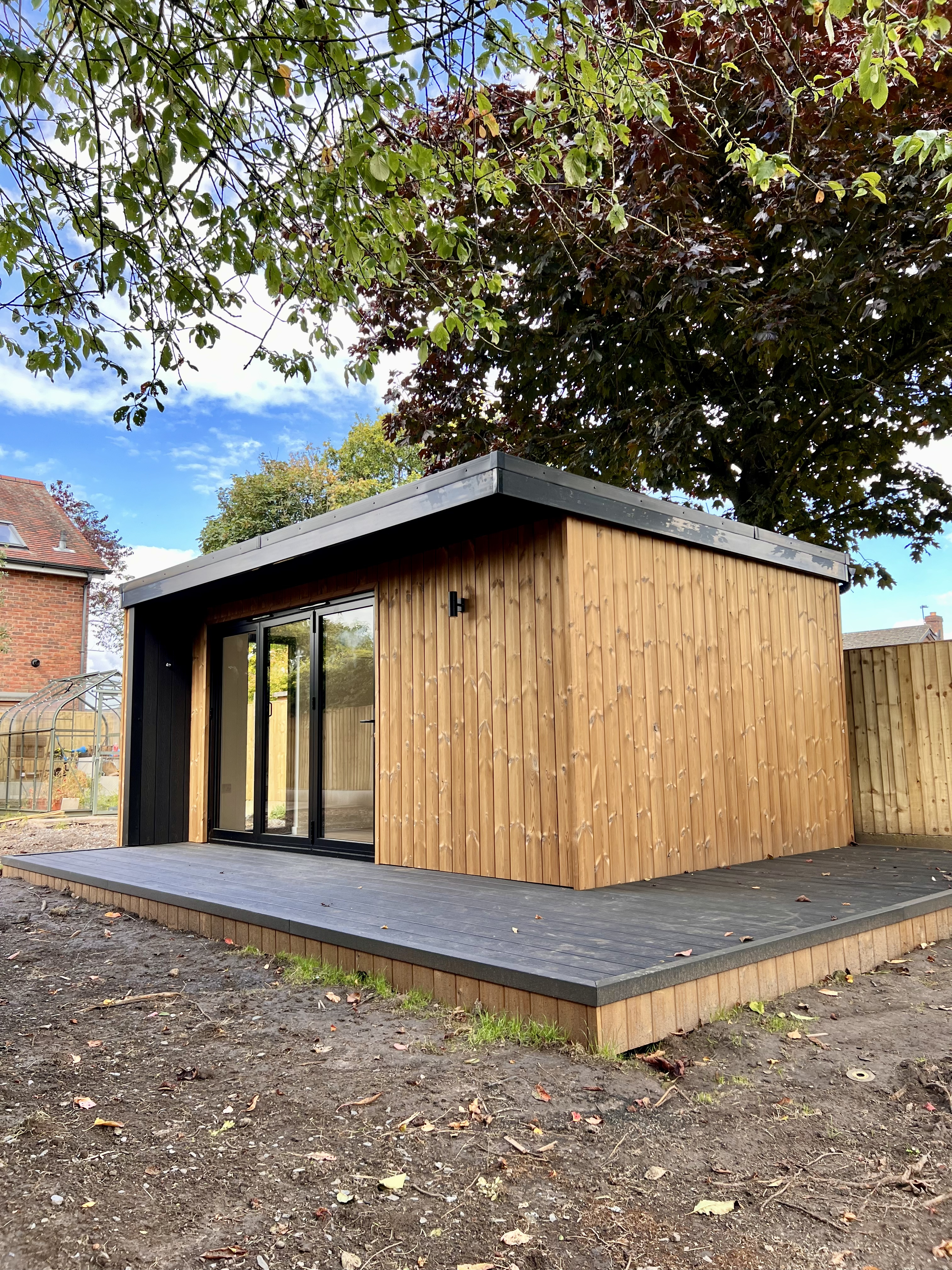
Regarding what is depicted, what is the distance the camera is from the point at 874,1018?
312 cm

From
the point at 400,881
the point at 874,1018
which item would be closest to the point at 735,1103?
the point at 874,1018

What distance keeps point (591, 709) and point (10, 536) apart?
54.5ft

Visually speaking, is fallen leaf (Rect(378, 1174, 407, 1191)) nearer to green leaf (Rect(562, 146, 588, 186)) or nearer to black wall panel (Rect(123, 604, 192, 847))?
green leaf (Rect(562, 146, 588, 186))

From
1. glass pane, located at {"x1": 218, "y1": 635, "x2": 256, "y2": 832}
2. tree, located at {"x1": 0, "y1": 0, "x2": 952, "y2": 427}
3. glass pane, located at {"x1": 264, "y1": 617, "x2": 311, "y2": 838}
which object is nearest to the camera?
tree, located at {"x1": 0, "y1": 0, "x2": 952, "y2": 427}

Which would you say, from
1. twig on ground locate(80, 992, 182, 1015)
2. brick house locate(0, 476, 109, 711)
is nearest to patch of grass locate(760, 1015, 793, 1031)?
twig on ground locate(80, 992, 182, 1015)

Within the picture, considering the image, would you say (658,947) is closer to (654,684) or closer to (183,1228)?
(183,1228)

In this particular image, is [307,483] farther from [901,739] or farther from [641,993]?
[641,993]

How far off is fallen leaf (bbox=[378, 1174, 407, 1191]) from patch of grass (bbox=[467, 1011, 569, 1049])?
778 mm

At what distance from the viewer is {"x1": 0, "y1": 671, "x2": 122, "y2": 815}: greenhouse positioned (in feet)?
41.3

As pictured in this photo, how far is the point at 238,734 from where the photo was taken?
24.7 feet

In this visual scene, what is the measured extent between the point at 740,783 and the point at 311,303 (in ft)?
13.1

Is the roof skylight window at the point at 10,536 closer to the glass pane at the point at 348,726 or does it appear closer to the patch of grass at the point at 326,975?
the glass pane at the point at 348,726

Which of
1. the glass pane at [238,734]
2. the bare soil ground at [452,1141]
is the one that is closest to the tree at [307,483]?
the glass pane at [238,734]

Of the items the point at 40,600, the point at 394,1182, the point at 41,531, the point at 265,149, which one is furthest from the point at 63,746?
the point at 394,1182
